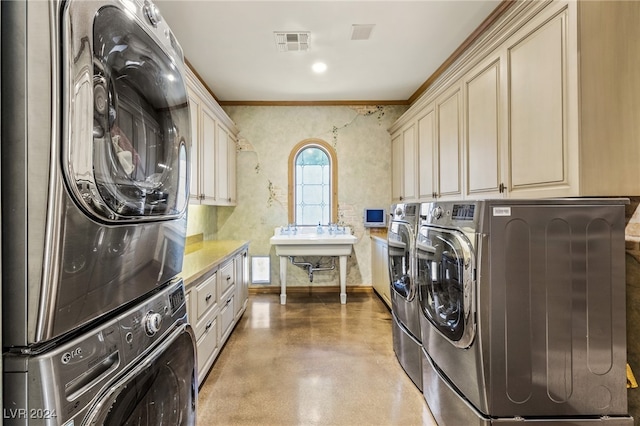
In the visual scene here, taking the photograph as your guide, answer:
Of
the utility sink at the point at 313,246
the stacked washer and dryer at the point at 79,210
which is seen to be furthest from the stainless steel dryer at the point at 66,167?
the utility sink at the point at 313,246

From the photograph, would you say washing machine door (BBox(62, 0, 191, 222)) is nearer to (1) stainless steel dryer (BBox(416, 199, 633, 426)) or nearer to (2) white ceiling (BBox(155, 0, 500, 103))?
(1) stainless steel dryer (BBox(416, 199, 633, 426))

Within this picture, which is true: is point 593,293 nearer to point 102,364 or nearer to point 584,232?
point 584,232

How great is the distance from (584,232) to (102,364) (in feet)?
5.85

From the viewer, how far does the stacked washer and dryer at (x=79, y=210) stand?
556mm

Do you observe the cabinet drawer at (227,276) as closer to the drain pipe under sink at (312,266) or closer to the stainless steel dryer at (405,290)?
the stainless steel dryer at (405,290)

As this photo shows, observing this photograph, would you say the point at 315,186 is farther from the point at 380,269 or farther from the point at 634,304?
the point at 634,304

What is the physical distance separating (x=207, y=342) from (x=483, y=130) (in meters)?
2.51

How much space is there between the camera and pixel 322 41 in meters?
2.81

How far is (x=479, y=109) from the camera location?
232 cm

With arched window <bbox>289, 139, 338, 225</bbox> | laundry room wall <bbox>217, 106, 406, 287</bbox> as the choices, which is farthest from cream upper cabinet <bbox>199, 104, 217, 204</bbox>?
arched window <bbox>289, 139, 338, 225</bbox>

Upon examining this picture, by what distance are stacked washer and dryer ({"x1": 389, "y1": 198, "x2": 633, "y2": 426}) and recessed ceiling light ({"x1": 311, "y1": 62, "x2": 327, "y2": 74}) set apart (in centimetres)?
253

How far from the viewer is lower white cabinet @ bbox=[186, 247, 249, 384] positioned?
2.02 meters

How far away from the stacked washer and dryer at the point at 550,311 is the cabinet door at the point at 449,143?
1310 mm

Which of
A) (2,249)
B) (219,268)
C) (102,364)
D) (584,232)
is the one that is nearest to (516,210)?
(584,232)
